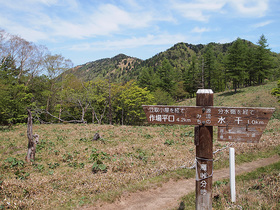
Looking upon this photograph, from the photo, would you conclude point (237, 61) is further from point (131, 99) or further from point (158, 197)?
point (158, 197)

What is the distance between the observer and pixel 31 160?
443 inches

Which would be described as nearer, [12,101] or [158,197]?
[158,197]

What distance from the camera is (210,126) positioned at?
4293 mm

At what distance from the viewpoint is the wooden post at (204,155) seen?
4.26 metres

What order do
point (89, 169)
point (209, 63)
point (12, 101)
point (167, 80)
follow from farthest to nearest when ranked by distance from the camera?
1. point (167, 80)
2. point (209, 63)
3. point (12, 101)
4. point (89, 169)

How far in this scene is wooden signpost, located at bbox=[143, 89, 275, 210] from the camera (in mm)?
4184

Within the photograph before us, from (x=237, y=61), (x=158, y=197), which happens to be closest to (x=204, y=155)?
(x=158, y=197)

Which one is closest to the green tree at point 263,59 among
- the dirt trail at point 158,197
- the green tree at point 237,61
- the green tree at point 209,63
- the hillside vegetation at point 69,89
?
the hillside vegetation at point 69,89

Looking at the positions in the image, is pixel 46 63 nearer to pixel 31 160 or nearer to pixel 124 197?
pixel 31 160

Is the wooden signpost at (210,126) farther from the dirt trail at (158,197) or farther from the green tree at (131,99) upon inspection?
the green tree at (131,99)

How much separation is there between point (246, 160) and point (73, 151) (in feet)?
36.6

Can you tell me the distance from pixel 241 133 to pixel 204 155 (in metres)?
0.98

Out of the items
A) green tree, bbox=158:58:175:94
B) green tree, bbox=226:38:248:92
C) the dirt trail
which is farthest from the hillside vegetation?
the dirt trail

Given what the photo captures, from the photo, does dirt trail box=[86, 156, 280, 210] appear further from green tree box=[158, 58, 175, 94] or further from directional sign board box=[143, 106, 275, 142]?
green tree box=[158, 58, 175, 94]
